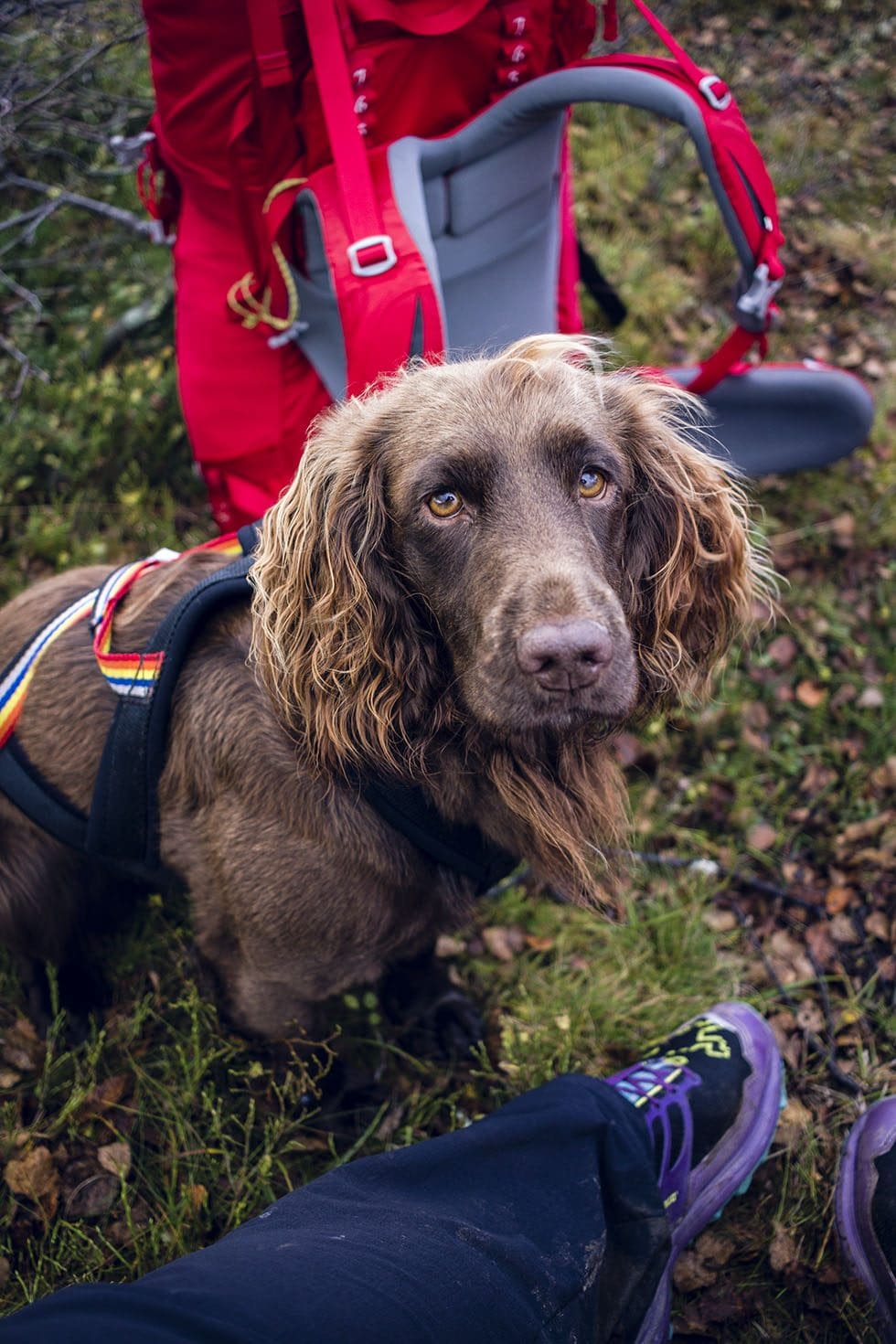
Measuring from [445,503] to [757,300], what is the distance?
1.48 metres

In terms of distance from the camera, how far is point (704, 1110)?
2.39 metres

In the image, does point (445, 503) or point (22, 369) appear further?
point (22, 369)

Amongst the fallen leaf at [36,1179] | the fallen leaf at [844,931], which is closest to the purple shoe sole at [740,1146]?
the fallen leaf at [844,931]

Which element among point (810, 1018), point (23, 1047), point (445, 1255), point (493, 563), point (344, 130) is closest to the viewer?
point (445, 1255)

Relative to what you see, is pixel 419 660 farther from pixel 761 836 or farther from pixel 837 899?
pixel 837 899

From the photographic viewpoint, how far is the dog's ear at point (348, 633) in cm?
192

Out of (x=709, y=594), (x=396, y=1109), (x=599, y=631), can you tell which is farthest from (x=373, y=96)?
(x=396, y=1109)

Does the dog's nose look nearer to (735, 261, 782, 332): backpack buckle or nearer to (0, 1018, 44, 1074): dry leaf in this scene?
(735, 261, 782, 332): backpack buckle

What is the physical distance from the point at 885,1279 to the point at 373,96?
336 centimetres

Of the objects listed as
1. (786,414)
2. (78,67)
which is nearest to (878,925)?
(786,414)

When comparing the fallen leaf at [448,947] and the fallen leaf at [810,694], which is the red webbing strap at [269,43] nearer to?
the fallen leaf at [448,947]

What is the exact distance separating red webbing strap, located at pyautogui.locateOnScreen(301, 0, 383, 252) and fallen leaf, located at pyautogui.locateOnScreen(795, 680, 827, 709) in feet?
7.30

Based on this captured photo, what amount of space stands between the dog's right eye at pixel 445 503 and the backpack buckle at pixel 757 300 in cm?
145

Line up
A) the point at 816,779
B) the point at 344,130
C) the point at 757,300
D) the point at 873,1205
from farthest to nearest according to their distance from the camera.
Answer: the point at 816,779
the point at 757,300
the point at 344,130
the point at 873,1205
